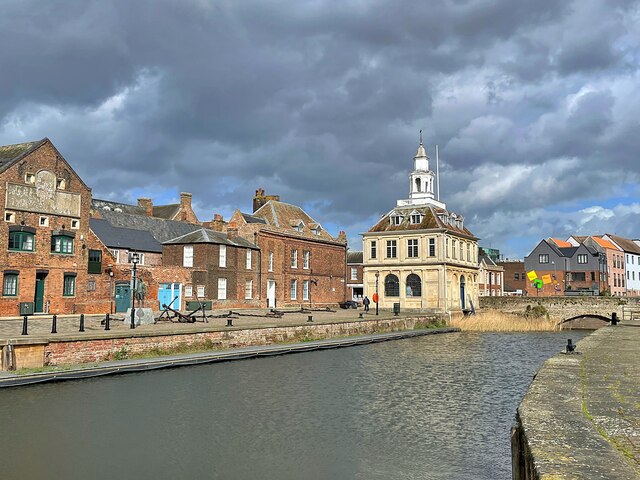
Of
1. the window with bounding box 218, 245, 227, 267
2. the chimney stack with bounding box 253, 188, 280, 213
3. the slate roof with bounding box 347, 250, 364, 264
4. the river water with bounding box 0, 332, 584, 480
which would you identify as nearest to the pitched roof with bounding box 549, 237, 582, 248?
the slate roof with bounding box 347, 250, 364, 264

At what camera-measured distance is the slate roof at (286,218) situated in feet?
188

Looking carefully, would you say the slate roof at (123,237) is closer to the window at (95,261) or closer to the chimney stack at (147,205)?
the window at (95,261)

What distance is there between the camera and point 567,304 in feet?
192

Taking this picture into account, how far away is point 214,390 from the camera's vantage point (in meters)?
19.9

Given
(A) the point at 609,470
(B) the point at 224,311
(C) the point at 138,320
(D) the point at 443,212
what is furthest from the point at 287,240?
(A) the point at 609,470

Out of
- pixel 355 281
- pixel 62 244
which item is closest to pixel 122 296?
pixel 62 244

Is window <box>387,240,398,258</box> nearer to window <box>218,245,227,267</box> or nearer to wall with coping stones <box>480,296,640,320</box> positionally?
wall with coping stones <box>480,296,640,320</box>

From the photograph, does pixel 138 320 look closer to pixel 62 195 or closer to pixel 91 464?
pixel 62 195

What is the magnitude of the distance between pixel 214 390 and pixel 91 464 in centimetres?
812

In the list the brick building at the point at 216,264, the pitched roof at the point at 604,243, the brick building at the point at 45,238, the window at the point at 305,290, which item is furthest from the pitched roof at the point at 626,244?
the brick building at the point at 45,238

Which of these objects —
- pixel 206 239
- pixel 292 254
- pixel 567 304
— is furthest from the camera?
pixel 567 304

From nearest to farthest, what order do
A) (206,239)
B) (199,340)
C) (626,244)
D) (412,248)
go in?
(199,340)
(206,239)
(412,248)
(626,244)

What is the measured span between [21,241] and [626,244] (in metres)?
92.6

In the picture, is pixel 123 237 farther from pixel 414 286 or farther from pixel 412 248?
pixel 414 286
